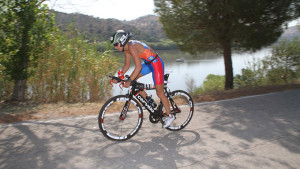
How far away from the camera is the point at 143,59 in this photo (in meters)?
4.23

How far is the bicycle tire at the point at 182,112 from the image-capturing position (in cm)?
469

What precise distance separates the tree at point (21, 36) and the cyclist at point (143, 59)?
3670 mm

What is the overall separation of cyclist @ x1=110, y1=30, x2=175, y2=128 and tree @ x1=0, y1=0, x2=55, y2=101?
3.67 meters

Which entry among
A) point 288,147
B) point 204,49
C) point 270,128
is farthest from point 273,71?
point 288,147

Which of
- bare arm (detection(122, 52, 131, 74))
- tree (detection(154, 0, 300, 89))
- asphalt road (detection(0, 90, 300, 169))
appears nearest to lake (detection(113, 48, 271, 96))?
tree (detection(154, 0, 300, 89))

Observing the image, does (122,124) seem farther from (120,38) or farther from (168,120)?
(120,38)

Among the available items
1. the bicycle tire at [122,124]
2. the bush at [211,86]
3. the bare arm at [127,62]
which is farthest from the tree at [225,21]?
the bicycle tire at [122,124]

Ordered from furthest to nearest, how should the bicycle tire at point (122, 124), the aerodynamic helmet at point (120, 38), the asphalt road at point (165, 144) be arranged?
the bicycle tire at point (122, 124) < the aerodynamic helmet at point (120, 38) < the asphalt road at point (165, 144)

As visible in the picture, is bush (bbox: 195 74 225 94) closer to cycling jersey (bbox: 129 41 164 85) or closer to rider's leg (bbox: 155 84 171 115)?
rider's leg (bbox: 155 84 171 115)

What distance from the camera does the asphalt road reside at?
3330mm

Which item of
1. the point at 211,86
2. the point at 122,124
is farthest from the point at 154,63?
the point at 211,86

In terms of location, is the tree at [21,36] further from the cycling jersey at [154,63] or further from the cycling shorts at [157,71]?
the cycling shorts at [157,71]

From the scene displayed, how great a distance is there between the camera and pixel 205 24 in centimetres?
874

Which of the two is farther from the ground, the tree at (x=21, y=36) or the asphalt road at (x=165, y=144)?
the tree at (x=21, y=36)
